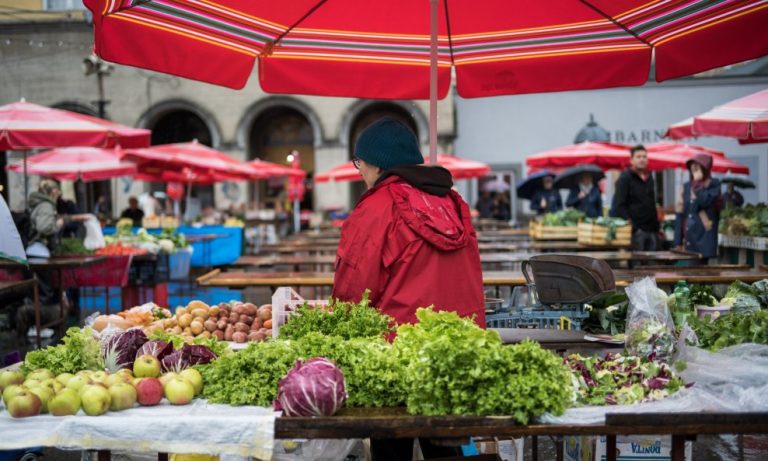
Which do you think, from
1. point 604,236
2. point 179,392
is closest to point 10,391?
point 179,392

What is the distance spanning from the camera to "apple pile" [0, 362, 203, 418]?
9.78ft

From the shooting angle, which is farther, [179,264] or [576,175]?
[576,175]

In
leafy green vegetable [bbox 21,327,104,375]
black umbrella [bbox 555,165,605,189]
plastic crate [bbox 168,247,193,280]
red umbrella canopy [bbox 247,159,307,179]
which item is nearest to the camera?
leafy green vegetable [bbox 21,327,104,375]

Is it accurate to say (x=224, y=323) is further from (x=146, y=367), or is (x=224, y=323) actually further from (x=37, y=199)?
(x=37, y=199)

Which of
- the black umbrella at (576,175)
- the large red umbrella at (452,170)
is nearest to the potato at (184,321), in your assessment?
the black umbrella at (576,175)

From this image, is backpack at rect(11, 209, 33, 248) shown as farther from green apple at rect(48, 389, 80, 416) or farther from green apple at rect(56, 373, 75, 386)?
green apple at rect(48, 389, 80, 416)

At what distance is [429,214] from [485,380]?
3.36ft

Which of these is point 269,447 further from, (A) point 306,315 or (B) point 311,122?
(B) point 311,122

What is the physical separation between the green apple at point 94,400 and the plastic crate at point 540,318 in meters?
2.72

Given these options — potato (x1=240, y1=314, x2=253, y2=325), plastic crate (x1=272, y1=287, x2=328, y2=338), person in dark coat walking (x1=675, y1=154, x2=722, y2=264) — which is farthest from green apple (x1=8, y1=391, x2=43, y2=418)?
person in dark coat walking (x1=675, y1=154, x2=722, y2=264)

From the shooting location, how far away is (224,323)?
197 inches

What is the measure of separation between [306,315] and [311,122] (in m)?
23.9

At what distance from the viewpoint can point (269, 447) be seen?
2.84 meters

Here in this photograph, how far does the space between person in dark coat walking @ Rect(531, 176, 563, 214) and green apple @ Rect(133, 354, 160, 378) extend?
1595 centimetres
